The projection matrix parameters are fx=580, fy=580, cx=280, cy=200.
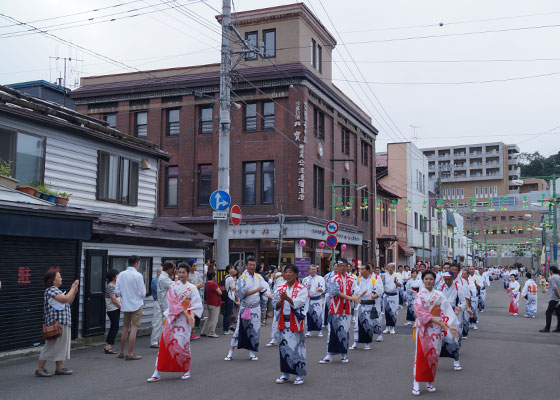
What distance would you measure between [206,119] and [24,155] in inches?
758

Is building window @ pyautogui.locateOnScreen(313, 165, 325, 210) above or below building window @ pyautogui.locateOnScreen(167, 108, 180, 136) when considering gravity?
below

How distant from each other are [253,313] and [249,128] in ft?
72.6

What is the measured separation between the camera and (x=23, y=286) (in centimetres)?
1179

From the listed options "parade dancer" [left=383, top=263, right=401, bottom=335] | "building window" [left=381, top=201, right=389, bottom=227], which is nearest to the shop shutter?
"parade dancer" [left=383, top=263, right=401, bottom=335]

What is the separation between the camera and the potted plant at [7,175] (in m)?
12.5

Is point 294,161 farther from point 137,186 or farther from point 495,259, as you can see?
point 495,259

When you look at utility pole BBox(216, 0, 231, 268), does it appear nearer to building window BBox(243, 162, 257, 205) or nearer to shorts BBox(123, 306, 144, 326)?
shorts BBox(123, 306, 144, 326)

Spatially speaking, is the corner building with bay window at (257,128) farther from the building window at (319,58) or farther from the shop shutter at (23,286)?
the shop shutter at (23,286)

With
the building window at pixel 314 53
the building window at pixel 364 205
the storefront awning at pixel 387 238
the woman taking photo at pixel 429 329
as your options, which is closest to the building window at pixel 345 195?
the building window at pixel 364 205

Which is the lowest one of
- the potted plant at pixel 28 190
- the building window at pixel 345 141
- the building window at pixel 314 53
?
the potted plant at pixel 28 190

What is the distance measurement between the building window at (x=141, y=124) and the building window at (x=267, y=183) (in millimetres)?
7739

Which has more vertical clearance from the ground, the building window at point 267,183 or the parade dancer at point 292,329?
the building window at point 267,183

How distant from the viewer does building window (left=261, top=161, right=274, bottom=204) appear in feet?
105

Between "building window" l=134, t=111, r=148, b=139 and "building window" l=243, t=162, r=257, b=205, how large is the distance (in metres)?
6.62
